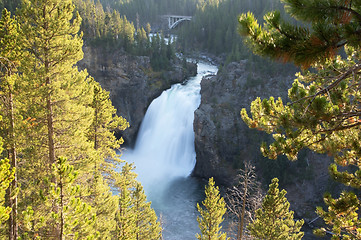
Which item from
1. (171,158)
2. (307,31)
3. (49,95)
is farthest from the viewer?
(171,158)

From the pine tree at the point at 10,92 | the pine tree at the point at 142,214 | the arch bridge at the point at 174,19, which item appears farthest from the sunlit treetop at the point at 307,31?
the arch bridge at the point at 174,19

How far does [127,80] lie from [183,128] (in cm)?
1501

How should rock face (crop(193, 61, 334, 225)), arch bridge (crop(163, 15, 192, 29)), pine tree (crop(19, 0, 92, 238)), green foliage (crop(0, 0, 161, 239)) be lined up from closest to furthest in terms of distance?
green foliage (crop(0, 0, 161, 239)), pine tree (crop(19, 0, 92, 238)), rock face (crop(193, 61, 334, 225)), arch bridge (crop(163, 15, 192, 29))

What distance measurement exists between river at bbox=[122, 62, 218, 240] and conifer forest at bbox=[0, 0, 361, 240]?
0.63 ft

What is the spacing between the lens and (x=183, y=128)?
41219 millimetres

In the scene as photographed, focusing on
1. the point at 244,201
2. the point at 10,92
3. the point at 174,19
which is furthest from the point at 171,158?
the point at 174,19

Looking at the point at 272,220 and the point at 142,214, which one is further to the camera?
the point at 142,214

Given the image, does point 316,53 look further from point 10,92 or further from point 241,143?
point 241,143

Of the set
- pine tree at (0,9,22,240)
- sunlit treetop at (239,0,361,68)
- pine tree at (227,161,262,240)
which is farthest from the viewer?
pine tree at (227,161,262,240)

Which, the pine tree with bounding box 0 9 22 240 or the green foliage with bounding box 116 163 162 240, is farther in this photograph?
the green foliage with bounding box 116 163 162 240

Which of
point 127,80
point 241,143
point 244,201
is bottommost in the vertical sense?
point 244,201

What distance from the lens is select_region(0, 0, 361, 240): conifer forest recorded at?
5633mm

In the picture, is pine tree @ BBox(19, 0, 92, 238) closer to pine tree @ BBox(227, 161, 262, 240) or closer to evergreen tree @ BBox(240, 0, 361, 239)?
pine tree @ BBox(227, 161, 262, 240)

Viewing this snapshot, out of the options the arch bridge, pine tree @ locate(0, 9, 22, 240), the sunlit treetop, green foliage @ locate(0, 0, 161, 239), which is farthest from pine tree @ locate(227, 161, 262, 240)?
the arch bridge
